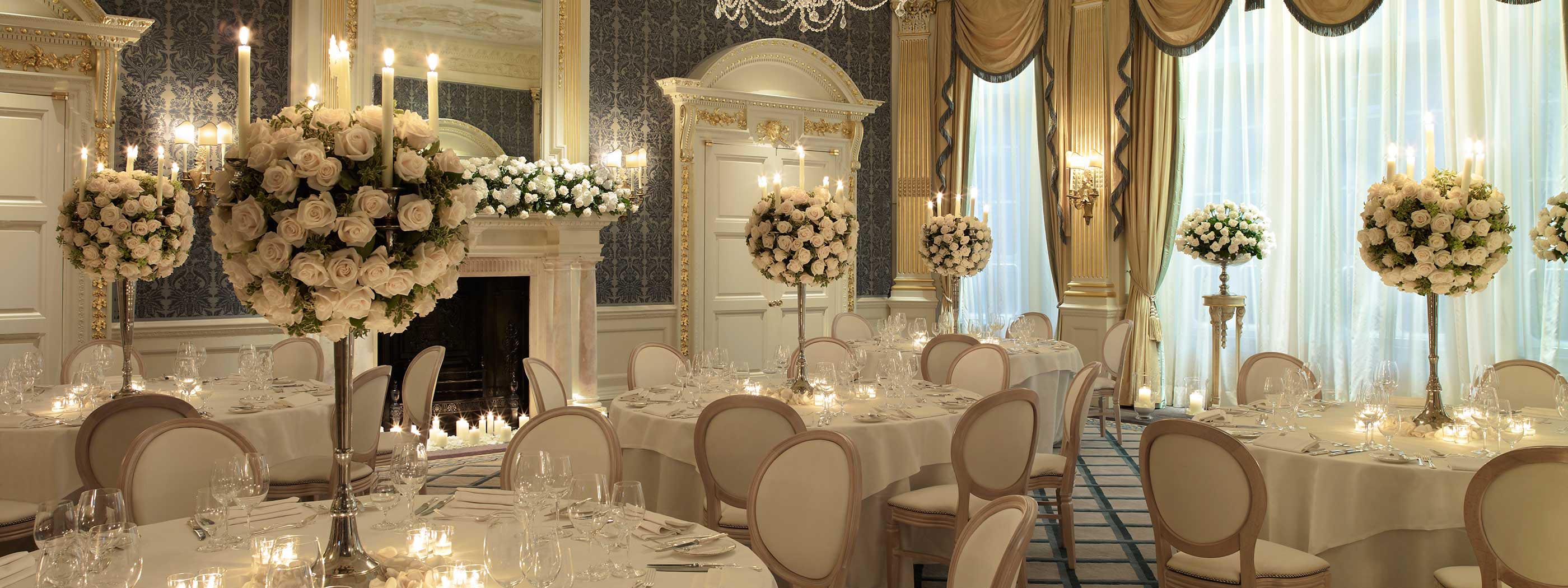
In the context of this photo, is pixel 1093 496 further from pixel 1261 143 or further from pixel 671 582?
pixel 671 582

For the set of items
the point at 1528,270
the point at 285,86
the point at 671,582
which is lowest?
the point at 671,582

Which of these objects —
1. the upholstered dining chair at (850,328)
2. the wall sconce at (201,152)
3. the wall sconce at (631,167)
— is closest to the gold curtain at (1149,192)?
the upholstered dining chair at (850,328)

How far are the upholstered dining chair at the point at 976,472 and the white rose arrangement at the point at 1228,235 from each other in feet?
13.5

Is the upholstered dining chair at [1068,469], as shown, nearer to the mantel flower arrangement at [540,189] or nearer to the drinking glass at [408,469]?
the drinking glass at [408,469]

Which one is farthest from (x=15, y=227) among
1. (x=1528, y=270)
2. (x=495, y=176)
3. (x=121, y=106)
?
(x=1528, y=270)

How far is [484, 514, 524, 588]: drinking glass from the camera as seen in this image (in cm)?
183

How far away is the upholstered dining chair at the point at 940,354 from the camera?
265 inches

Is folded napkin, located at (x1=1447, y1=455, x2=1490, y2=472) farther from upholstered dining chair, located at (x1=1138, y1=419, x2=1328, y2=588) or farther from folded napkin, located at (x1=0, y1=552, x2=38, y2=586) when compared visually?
folded napkin, located at (x1=0, y1=552, x2=38, y2=586)

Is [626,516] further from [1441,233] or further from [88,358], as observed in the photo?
[88,358]

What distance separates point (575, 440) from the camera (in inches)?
137

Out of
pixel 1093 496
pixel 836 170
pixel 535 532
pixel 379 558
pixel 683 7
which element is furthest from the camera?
pixel 836 170

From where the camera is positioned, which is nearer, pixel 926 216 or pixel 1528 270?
pixel 1528 270

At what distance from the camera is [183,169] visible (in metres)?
7.10

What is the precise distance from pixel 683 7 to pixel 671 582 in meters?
7.84
